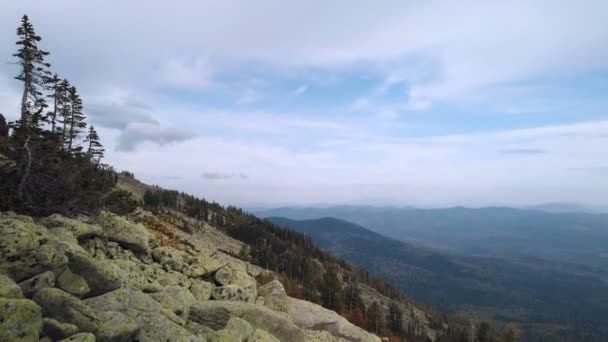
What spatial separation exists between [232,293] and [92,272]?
1343 centimetres

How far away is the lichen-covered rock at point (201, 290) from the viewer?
89.5 ft

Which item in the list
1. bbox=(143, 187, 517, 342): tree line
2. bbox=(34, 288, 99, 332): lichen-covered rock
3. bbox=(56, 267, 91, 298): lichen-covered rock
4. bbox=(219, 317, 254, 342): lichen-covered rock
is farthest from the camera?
bbox=(143, 187, 517, 342): tree line

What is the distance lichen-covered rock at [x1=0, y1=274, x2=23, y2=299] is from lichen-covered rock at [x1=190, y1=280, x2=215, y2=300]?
1542 cm

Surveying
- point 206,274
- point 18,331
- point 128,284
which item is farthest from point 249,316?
point 18,331

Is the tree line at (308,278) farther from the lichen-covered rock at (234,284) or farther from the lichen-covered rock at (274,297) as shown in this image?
the lichen-covered rock at (234,284)

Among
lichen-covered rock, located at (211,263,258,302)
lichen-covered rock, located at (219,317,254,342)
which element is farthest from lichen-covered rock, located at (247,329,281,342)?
lichen-covered rock, located at (211,263,258,302)

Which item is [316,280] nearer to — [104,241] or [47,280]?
[104,241]

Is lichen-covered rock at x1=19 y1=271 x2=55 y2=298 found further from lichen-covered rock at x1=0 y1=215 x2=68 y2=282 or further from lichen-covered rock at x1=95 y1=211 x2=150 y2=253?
lichen-covered rock at x1=95 y1=211 x2=150 y2=253

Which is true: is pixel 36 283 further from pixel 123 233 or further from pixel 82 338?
pixel 123 233

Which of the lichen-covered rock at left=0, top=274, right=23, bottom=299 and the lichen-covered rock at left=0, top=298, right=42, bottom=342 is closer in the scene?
the lichen-covered rock at left=0, top=298, right=42, bottom=342

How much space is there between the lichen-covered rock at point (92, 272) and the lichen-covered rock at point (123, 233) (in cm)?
1222

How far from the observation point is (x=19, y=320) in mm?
11617

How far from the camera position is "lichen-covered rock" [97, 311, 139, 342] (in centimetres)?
1364

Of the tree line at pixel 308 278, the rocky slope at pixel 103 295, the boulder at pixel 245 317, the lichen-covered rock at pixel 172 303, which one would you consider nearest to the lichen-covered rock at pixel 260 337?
the rocky slope at pixel 103 295
